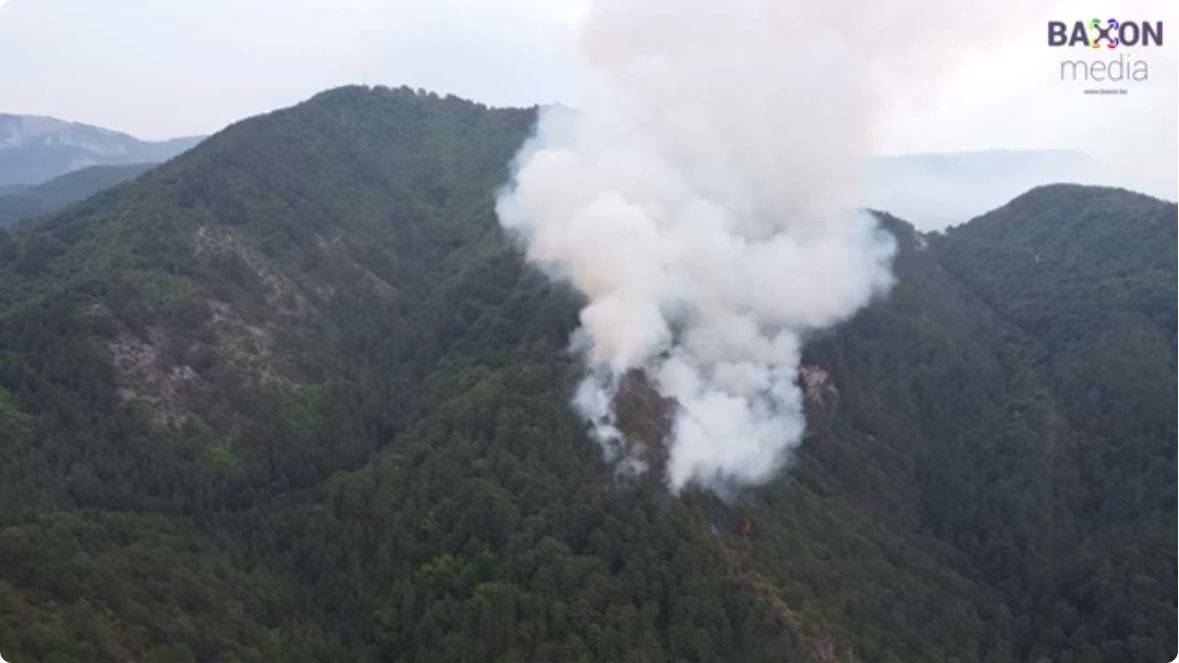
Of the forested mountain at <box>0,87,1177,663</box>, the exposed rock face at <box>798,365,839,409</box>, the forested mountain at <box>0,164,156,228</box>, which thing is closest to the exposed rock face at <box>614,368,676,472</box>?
the forested mountain at <box>0,87,1177,663</box>

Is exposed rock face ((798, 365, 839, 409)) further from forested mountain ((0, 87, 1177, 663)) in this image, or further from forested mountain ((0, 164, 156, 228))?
forested mountain ((0, 164, 156, 228))

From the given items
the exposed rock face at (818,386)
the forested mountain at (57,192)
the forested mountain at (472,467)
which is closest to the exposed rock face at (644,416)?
the forested mountain at (472,467)

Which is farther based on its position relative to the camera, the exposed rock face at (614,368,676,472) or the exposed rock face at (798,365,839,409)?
the exposed rock face at (798,365,839,409)

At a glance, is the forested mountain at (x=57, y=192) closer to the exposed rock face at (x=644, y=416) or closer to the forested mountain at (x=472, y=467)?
the forested mountain at (x=472, y=467)

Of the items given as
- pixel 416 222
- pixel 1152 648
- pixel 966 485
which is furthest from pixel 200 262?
pixel 1152 648

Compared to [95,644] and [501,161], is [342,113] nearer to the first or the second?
[501,161]
